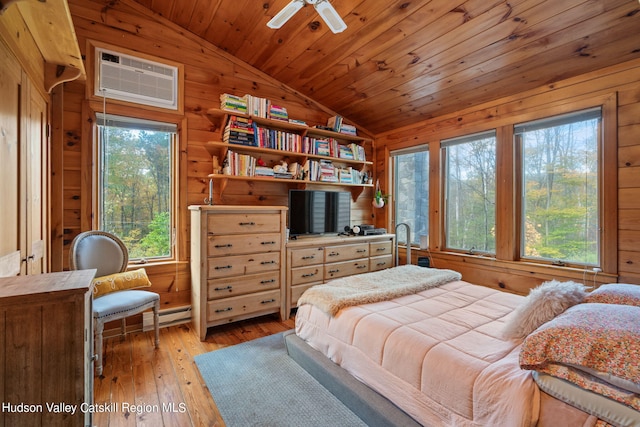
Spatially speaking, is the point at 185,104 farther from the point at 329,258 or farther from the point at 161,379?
the point at 161,379

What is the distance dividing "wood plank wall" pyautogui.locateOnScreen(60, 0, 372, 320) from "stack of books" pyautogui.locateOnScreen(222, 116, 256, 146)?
0.27 m

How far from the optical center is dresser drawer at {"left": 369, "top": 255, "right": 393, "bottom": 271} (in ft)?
11.8

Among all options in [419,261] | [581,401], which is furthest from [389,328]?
[419,261]

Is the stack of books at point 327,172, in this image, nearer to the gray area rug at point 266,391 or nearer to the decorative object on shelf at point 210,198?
the decorative object on shelf at point 210,198

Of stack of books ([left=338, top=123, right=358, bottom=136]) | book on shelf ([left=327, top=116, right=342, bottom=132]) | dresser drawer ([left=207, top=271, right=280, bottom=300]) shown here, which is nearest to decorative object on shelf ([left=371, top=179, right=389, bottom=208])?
stack of books ([left=338, top=123, right=358, bottom=136])

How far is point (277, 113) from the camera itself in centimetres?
322

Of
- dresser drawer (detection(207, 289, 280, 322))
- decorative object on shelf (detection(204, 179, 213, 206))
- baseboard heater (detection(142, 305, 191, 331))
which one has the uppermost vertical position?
decorative object on shelf (detection(204, 179, 213, 206))

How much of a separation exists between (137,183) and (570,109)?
4.00 metres

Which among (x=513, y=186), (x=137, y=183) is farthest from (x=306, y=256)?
(x=513, y=186)

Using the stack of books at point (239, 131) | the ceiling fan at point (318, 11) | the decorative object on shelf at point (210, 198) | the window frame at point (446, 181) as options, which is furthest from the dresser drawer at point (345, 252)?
the ceiling fan at point (318, 11)

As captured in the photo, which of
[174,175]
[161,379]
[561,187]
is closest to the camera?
[161,379]

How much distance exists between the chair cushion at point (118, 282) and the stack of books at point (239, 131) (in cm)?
148

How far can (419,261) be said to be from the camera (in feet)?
11.4

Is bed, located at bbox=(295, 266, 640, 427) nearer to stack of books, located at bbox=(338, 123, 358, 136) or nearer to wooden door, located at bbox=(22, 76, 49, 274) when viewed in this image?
wooden door, located at bbox=(22, 76, 49, 274)
